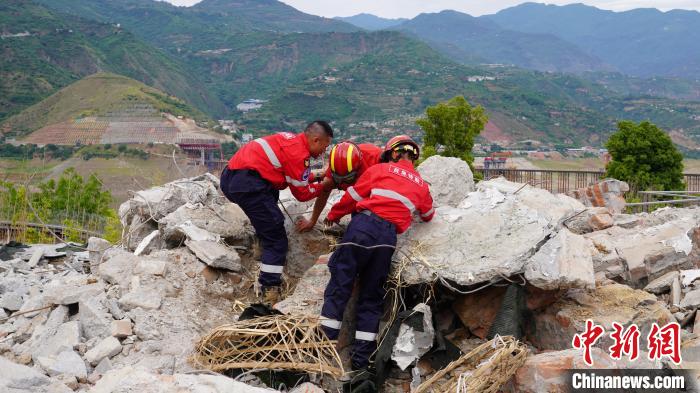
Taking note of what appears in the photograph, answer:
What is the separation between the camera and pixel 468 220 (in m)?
5.33

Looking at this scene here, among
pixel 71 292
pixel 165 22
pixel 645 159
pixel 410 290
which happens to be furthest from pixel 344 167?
pixel 165 22

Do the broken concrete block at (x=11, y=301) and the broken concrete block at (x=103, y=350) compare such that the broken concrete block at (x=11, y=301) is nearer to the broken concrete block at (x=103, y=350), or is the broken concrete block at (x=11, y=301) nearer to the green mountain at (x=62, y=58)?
the broken concrete block at (x=103, y=350)

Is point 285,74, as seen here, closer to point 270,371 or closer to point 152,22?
point 152,22

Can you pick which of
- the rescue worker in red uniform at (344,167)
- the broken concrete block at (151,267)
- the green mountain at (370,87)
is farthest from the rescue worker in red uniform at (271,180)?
the green mountain at (370,87)

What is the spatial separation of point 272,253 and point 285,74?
415ft

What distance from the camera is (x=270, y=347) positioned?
14.4 feet

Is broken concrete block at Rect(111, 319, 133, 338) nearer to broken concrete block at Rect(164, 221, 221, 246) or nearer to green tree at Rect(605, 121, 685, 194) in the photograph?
broken concrete block at Rect(164, 221, 221, 246)

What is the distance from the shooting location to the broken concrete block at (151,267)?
514 cm

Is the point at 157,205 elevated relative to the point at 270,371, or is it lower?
elevated

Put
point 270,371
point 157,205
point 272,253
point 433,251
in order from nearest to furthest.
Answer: point 270,371, point 433,251, point 272,253, point 157,205

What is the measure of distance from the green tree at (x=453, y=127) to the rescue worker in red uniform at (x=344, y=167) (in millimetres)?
11896

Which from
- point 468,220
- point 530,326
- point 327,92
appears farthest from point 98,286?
point 327,92

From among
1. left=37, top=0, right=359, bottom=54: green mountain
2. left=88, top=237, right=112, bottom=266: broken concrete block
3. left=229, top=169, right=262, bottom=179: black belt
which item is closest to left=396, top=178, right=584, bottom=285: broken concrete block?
left=229, top=169, right=262, bottom=179: black belt

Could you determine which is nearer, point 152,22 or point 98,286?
point 98,286
